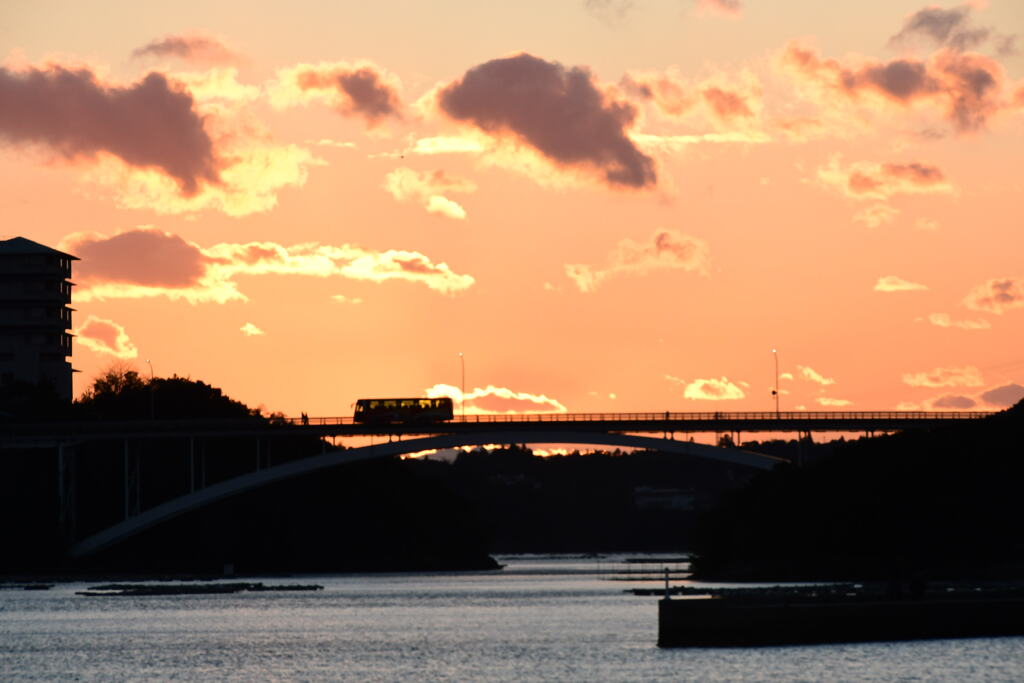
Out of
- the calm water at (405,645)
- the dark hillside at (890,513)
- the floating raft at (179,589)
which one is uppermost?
the dark hillside at (890,513)

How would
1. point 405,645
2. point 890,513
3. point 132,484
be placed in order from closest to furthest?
1. point 405,645
2. point 890,513
3. point 132,484

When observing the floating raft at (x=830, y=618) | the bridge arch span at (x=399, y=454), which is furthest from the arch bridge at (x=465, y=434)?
the floating raft at (x=830, y=618)

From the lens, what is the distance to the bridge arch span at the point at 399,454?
478 feet

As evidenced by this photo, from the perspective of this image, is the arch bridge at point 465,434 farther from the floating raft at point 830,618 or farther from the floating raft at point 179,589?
the floating raft at point 830,618

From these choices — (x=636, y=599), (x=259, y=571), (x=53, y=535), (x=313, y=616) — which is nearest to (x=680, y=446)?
(x=636, y=599)

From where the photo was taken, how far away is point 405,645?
325ft

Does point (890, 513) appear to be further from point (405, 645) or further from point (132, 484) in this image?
point (132, 484)

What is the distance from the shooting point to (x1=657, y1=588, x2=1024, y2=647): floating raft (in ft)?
258

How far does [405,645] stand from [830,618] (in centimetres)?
2703

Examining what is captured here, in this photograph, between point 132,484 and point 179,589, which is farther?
point 132,484

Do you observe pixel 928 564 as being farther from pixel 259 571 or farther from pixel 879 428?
pixel 259 571

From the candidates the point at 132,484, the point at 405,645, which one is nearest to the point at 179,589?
the point at 132,484

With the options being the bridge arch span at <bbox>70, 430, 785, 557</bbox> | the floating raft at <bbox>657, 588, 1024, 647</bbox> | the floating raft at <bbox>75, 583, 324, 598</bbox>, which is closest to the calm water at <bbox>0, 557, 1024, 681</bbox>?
the floating raft at <bbox>657, 588, 1024, 647</bbox>

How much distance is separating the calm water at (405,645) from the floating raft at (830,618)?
82 cm
